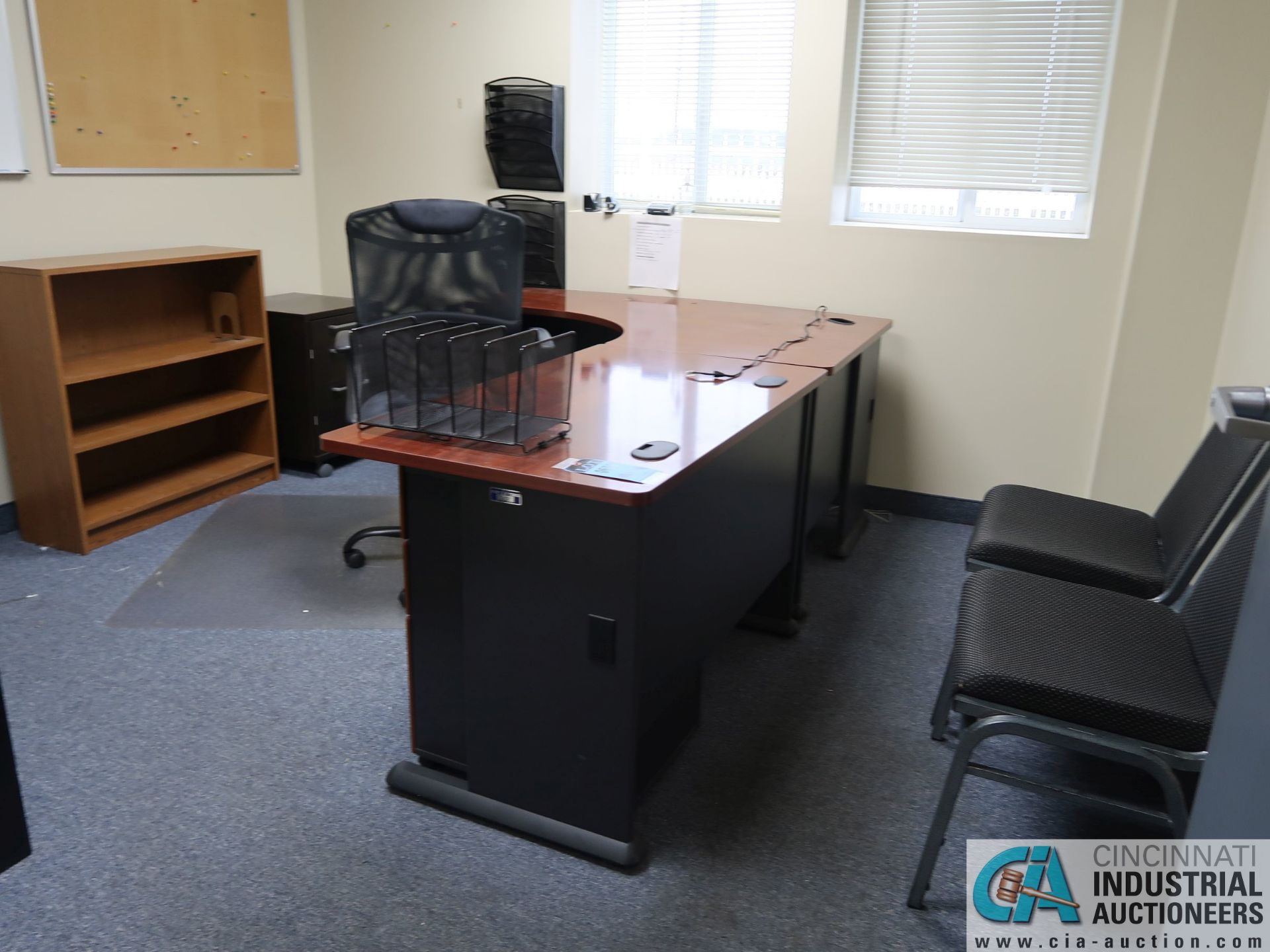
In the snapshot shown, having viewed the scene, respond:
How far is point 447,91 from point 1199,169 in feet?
9.68

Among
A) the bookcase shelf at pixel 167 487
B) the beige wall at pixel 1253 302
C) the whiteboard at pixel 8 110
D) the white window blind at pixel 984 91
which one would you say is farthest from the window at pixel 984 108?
the whiteboard at pixel 8 110

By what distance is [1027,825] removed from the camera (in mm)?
1969

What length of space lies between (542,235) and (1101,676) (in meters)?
3.07

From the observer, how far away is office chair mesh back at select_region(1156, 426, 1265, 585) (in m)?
1.97

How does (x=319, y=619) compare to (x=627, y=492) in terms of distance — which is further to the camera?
(x=319, y=619)

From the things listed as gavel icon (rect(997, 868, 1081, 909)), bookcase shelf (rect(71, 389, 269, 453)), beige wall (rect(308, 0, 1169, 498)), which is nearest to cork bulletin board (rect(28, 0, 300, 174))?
beige wall (rect(308, 0, 1169, 498))

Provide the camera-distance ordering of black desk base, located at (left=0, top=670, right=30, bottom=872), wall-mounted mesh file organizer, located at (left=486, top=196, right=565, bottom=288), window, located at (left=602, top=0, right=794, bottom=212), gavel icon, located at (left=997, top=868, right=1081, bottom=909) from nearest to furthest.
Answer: black desk base, located at (left=0, top=670, right=30, bottom=872), gavel icon, located at (left=997, top=868, right=1081, bottom=909), window, located at (left=602, top=0, right=794, bottom=212), wall-mounted mesh file organizer, located at (left=486, top=196, right=565, bottom=288)

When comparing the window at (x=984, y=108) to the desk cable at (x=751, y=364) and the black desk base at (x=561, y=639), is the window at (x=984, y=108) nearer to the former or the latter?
the desk cable at (x=751, y=364)

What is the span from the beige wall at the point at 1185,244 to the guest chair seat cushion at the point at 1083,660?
5.20ft

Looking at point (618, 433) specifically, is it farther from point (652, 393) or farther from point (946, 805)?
point (946, 805)

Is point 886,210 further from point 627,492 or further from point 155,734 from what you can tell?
point 155,734

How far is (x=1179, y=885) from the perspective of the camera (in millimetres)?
1335

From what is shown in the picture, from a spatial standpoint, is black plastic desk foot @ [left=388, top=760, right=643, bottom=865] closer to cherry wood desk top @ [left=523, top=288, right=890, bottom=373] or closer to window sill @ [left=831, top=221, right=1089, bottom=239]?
cherry wood desk top @ [left=523, top=288, right=890, bottom=373]

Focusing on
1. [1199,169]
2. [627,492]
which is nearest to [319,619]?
[627,492]
